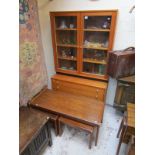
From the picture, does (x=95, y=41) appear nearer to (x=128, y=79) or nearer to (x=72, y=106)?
(x=128, y=79)

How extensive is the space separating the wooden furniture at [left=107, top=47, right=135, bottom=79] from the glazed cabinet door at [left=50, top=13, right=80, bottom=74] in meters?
0.63

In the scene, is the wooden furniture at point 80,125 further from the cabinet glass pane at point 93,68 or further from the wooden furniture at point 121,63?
the cabinet glass pane at point 93,68

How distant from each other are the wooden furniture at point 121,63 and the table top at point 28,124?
4.00 ft

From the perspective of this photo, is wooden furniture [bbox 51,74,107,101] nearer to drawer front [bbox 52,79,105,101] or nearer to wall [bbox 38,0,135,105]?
drawer front [bbox 52,79,105,101]

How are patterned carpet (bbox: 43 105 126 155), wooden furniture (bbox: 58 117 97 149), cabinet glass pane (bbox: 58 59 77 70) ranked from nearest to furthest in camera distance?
wooden furniture (bbox: 58 117 97 149) → patterned carpet (bbox: 43 105 126 155) → cabinet glass pane (bbox: 58 59 77 70)

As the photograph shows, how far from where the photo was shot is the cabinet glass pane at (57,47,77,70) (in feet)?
7.89

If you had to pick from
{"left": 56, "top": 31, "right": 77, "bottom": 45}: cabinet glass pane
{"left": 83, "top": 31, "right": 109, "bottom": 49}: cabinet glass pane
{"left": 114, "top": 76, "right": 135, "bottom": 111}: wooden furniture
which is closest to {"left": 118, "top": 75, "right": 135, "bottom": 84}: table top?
{"left": 114, "top": 76, "right": 135, "bottom": 111}: wooden furniture
